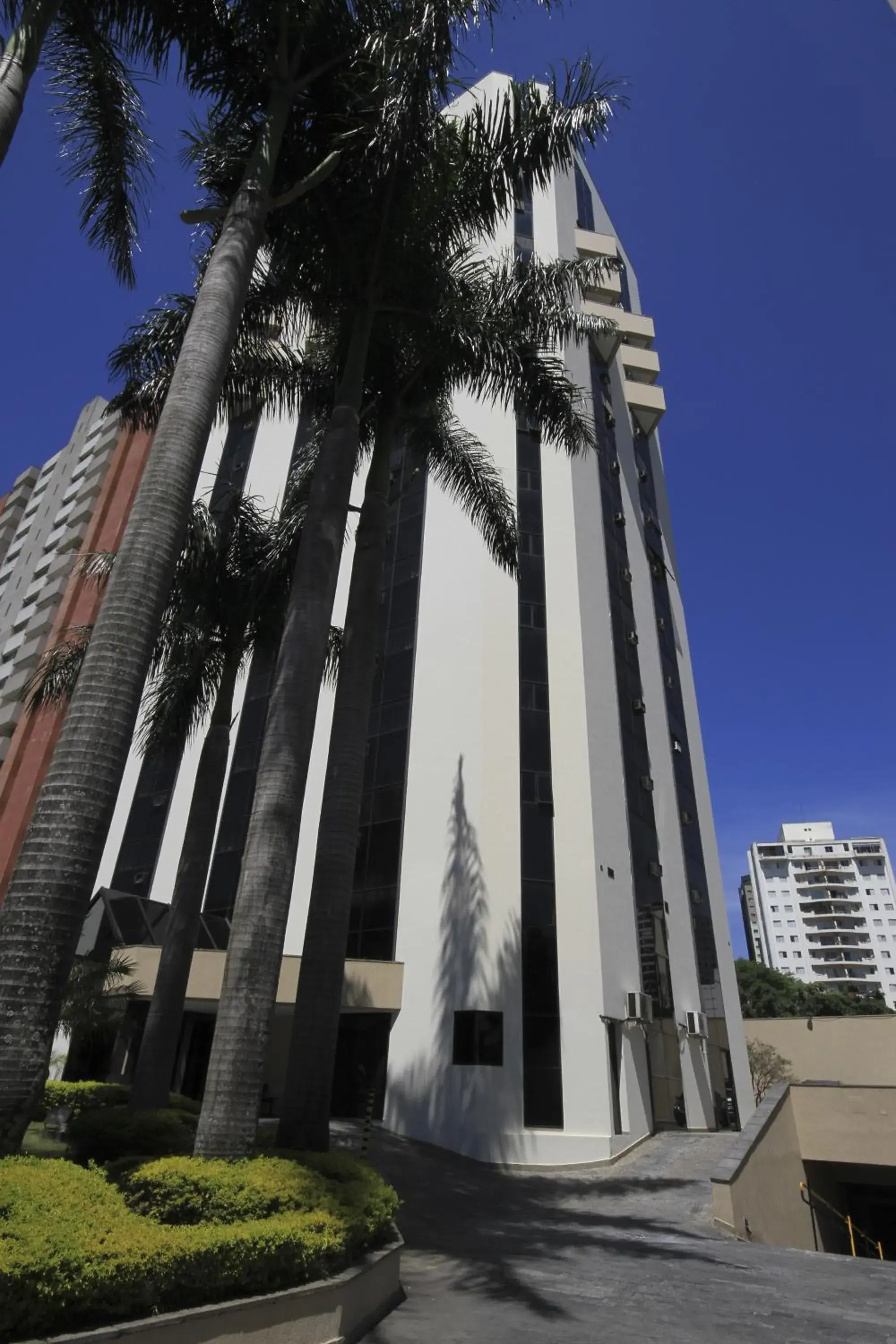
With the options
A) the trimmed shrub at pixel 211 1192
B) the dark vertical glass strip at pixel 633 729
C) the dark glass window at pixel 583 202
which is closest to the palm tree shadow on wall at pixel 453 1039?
the dark vertical glass strip at pixel 633 729

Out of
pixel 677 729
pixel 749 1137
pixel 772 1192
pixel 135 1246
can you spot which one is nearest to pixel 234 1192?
pixel 135 1246

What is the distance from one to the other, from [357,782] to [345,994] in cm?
1277

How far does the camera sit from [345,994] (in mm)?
21828

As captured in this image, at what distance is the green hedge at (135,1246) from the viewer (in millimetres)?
4613

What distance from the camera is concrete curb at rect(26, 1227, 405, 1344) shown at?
15.9 feet

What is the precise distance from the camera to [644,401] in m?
43.1

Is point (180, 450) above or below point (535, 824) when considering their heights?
below

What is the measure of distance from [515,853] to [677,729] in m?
15.5

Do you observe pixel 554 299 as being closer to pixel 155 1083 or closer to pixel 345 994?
pixel 155 1083

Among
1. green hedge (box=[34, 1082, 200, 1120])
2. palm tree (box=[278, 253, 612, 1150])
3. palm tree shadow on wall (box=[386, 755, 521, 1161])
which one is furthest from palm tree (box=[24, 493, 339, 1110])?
palm tree shadow on wall (box=[386, 755, 521, 1161])

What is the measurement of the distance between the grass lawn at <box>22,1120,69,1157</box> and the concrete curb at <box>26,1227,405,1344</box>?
5523 mm

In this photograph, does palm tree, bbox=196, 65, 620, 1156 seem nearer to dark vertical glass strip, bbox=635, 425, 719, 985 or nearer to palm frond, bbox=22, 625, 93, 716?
palm frond, bbox=22, 625, 93, 716

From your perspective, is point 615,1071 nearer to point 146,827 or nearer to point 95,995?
point 95,995

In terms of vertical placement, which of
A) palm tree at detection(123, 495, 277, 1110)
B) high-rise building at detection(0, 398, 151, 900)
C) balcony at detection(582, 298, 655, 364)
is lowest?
palm tree at detection(123, 495, 277, 1110)
